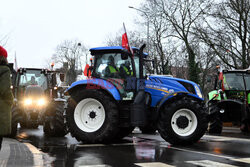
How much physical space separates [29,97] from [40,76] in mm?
1917

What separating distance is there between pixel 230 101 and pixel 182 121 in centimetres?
451

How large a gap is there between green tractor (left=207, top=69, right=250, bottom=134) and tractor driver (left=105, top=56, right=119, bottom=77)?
16.3ft

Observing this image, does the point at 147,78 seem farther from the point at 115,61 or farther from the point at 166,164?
the point at 166,164

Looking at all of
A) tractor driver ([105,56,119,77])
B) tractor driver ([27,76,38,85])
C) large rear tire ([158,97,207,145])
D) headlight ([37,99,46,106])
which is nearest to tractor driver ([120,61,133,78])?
tractor driver ([105,56,119,77])

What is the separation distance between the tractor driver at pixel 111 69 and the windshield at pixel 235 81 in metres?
6.65

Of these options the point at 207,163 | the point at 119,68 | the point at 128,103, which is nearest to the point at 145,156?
the point at 207,163

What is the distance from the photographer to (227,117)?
44.7ft

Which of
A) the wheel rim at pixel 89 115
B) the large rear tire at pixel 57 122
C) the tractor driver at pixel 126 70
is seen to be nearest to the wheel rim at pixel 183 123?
the tractor driver at pixel 126 70

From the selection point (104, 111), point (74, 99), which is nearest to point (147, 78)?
point (104, 111)

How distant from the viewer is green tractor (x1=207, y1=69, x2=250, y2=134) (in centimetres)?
1331

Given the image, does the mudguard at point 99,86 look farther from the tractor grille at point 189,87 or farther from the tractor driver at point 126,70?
the tractor grille at point 189,87

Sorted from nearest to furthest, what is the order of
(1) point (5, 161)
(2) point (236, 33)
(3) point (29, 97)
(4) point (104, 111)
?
(1) point (5, 161) → (4) point (104, 111) → (3) point (29, 97) → (2) point (236, 33)

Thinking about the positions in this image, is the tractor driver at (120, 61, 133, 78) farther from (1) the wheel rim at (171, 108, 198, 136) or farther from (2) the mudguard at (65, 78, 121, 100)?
(1) the wheel rim at (171, 108, 198, 136)

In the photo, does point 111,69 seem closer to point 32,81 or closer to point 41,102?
point 41,102
